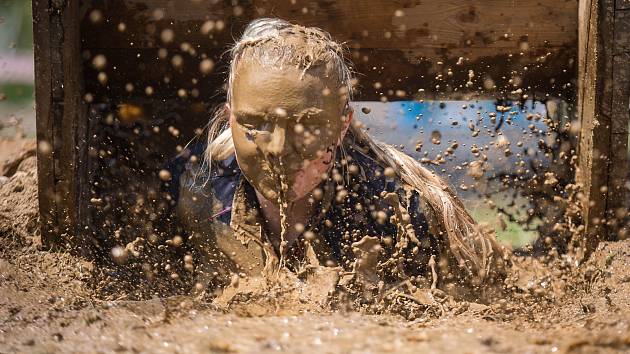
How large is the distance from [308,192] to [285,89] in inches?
19.0

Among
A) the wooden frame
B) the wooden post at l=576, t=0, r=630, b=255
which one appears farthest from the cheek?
the wooden post at l=576, t=0, r=630, b=255

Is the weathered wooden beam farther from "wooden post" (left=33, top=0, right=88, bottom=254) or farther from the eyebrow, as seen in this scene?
the eyebrow

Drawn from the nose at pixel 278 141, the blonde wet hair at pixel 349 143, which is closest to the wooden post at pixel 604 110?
the blonde wet hair at pixel 349 143

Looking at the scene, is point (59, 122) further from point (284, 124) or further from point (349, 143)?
point (349, 143)

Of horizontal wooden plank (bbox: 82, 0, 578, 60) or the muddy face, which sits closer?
the muddy face

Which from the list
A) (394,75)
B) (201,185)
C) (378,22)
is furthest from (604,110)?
(201,185)

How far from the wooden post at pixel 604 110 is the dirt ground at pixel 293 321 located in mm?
161

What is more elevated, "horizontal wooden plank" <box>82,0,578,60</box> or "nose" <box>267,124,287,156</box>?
"horizontal wooden plank" <box>82,0,578,60</box>

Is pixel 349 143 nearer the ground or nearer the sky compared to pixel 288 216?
nearer the sky

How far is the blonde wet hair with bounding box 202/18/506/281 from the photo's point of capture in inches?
121

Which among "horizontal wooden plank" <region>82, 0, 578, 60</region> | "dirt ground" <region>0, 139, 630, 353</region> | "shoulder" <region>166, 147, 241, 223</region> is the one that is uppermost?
"horizontal wooden plank" <region>82, 0, 578, 60</region>

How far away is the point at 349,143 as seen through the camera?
3461 mm

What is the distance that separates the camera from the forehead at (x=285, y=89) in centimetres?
292

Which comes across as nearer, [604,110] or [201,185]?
[604,110]
